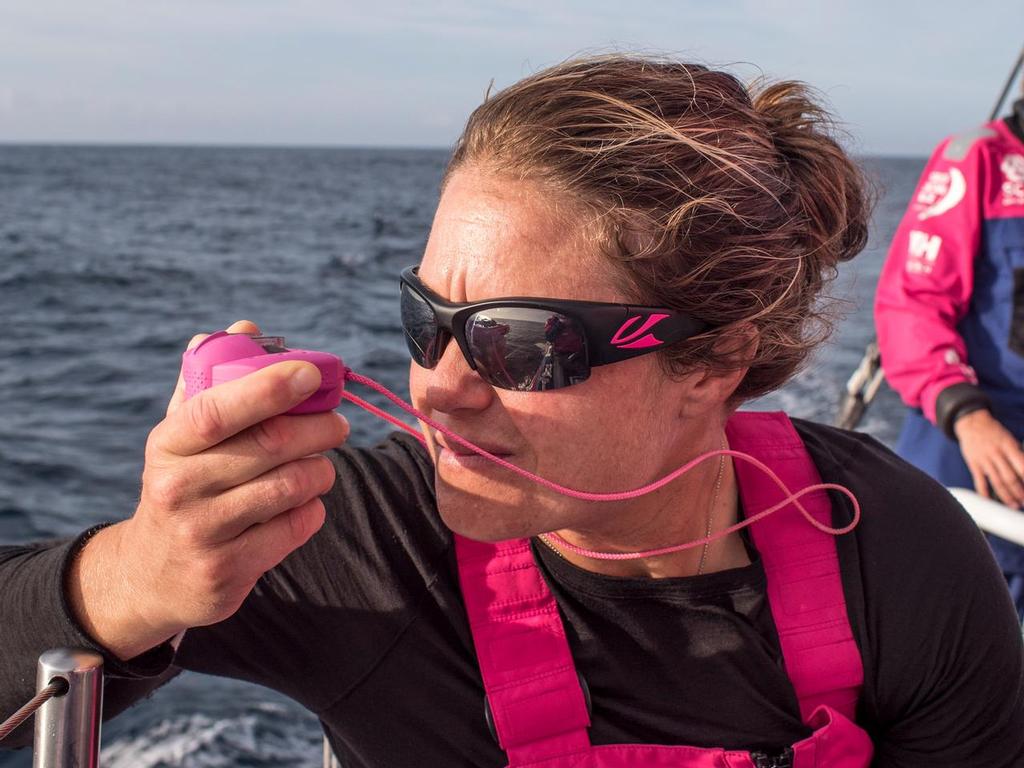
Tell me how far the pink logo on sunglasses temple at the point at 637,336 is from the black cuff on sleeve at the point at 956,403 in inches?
73.8

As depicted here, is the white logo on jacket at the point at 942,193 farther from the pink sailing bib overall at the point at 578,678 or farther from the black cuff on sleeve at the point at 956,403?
the pink sailing bib overall at the point at 578,678

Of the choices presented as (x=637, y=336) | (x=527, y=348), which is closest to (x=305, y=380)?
(x=527, y=348)

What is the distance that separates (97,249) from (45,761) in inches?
830

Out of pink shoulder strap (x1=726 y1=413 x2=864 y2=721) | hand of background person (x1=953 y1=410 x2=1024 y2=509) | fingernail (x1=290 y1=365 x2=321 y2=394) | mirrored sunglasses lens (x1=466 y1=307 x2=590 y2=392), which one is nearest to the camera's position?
fingernail (x1=290 y1=365 x2=321 y2=394)

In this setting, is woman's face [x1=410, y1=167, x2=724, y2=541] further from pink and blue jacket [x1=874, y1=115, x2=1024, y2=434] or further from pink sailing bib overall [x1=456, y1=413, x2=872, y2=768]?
pink and blue jacket [x1=874, y1=115, x2=1024, y2=434]

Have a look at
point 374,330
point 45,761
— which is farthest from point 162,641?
point 374,330

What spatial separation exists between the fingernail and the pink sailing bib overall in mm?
721

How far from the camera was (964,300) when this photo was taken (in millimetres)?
3408

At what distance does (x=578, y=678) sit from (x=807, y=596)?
47cm

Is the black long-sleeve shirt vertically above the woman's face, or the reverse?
the woman's face

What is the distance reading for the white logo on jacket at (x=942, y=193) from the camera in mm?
3418

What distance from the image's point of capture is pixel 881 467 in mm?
2117

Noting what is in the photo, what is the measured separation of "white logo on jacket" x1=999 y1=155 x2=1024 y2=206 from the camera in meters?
3.36

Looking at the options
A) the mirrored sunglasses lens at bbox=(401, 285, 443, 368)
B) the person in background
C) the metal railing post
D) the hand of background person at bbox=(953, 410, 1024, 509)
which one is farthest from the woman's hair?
the person in background
